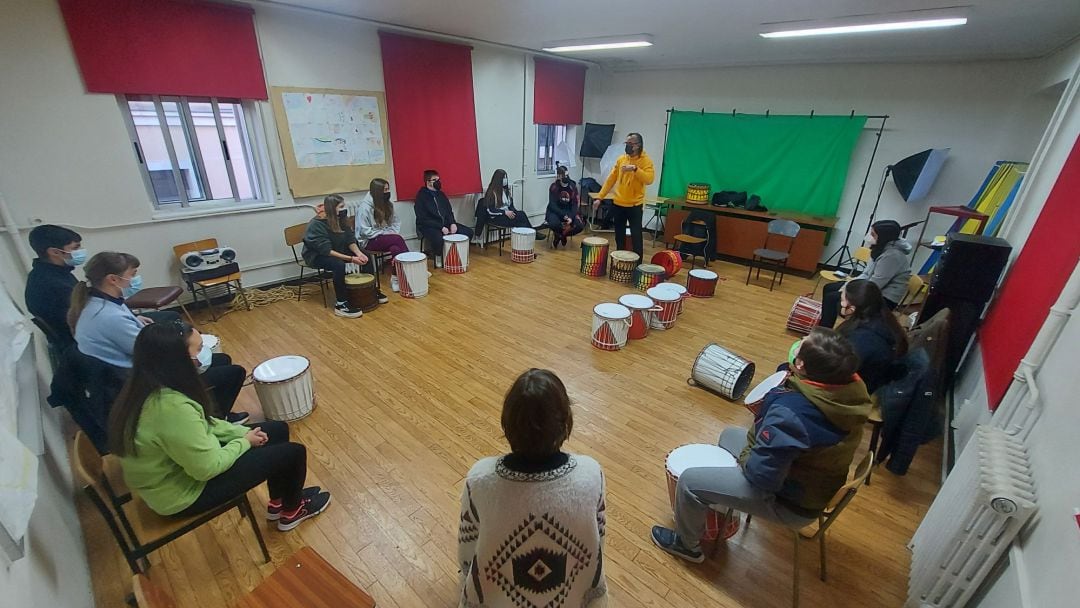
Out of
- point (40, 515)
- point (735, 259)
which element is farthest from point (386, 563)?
point (735, 259)

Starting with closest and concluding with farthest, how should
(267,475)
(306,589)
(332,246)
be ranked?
(306,589), (267,475), (332,246)

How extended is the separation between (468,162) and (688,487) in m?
5.59

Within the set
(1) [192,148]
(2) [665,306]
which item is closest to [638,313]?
(2) [665,306]

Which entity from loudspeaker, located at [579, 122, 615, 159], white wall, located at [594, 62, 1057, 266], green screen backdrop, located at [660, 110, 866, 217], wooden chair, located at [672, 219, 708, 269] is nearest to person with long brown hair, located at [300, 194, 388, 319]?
wooden chair, located at [672, 219, 708, 269]

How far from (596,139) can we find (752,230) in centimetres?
348

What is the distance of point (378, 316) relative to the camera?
14.2 feet

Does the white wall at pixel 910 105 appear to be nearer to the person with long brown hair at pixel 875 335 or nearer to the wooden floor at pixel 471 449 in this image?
the wooden floor at pixel 471 449

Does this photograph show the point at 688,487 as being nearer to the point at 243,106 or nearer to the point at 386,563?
the point at 386,563

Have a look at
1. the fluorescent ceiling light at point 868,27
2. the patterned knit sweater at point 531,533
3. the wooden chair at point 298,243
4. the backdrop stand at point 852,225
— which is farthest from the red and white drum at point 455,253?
the backdrop stand at point 852,225

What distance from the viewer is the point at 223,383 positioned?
248 cm

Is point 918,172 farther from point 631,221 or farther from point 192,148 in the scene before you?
point 192,148

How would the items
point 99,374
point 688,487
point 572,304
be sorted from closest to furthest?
point 688,487 < point 99,374 < point 572,304

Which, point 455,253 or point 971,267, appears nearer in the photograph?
point 971,267

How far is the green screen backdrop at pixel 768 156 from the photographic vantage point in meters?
5.88
